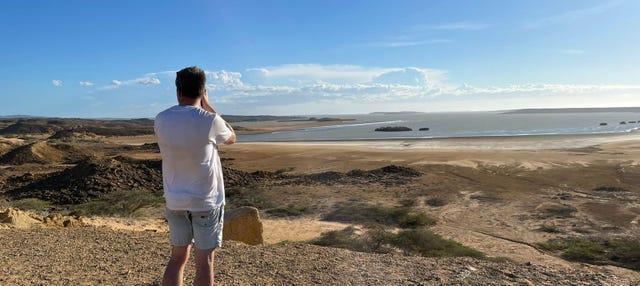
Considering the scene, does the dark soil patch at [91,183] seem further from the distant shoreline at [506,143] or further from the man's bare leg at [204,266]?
the distant shoreline at [506,143]

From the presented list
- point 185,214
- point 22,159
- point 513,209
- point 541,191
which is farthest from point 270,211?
point 22,159

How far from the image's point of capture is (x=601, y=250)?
9.77 metres

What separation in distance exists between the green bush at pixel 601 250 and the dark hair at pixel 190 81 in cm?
872

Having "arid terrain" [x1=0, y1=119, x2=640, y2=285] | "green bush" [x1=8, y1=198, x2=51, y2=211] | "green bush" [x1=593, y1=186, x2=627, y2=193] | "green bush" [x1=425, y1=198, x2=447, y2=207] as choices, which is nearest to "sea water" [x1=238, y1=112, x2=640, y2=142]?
"arid terrain" [x1=0, y1=119, x2=640, y2=285]

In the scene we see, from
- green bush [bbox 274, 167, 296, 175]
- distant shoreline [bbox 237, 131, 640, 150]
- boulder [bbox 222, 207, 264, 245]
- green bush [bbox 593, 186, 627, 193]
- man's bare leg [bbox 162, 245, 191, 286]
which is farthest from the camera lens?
distant shoreline [bbox 237, 131, 640, 150]

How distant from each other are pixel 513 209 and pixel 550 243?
396 centimetres

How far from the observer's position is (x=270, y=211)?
14.5m

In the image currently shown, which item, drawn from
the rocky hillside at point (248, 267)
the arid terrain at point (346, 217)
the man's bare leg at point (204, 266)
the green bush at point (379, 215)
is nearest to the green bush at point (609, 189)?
the arid terrain at point (346, 217)

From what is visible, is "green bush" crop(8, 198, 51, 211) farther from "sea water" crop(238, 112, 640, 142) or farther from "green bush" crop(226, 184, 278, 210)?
"sea water" crop(238, 112, 640, 142)

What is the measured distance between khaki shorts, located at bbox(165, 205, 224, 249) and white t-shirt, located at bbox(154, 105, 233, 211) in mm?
71

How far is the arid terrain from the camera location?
5.99 metres

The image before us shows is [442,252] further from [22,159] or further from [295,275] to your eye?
[22,159]

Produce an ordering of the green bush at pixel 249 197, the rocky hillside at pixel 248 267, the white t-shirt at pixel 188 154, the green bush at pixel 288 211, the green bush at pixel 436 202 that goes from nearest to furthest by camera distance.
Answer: the white t-shirt at pixel 188 154, the rocky hillside at pixel 248 267, the green bush at pixel 288 211, the green bush at pixel 436 202, the green bush at pixel 249 197

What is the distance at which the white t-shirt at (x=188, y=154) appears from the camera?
3109 mm
